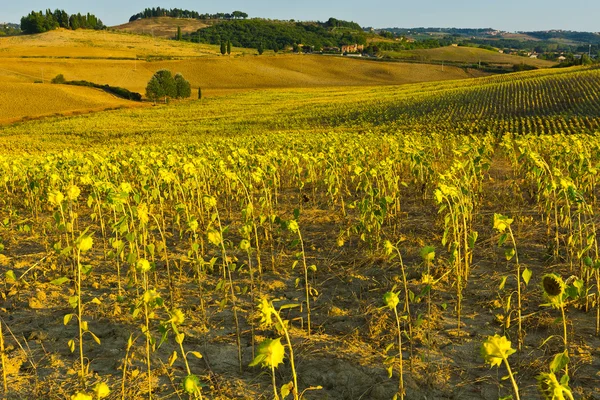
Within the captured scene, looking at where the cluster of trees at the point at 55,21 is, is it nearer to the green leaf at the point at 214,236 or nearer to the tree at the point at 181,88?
the tree at the point at 181,88

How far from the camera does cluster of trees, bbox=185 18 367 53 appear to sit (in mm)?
160500

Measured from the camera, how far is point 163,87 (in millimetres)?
61000

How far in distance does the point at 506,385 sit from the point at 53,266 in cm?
472

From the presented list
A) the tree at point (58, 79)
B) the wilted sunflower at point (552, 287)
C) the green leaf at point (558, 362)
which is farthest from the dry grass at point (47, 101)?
the green leaf at point (558, 362)

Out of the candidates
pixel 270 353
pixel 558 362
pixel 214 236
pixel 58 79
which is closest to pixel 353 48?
pixel 58 79

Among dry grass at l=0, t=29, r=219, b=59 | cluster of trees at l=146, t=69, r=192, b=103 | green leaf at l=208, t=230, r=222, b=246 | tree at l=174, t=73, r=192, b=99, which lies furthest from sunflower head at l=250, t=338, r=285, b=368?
dry grass at l=0, t=29, r=219, b=59

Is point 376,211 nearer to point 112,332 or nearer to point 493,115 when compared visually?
point 112,332

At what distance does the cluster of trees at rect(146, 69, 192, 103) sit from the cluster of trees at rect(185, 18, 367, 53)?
302ft

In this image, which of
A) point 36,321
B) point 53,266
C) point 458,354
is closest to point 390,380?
point 458,354

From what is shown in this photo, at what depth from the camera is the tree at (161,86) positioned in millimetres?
60094

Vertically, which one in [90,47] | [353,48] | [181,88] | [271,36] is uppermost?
[271,36]

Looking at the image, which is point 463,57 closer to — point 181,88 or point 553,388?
point 181,88

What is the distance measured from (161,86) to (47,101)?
13062 millimetres

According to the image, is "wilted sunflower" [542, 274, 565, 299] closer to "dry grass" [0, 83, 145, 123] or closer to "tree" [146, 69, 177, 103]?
"dry grass" [0, 83, 145, 123]
